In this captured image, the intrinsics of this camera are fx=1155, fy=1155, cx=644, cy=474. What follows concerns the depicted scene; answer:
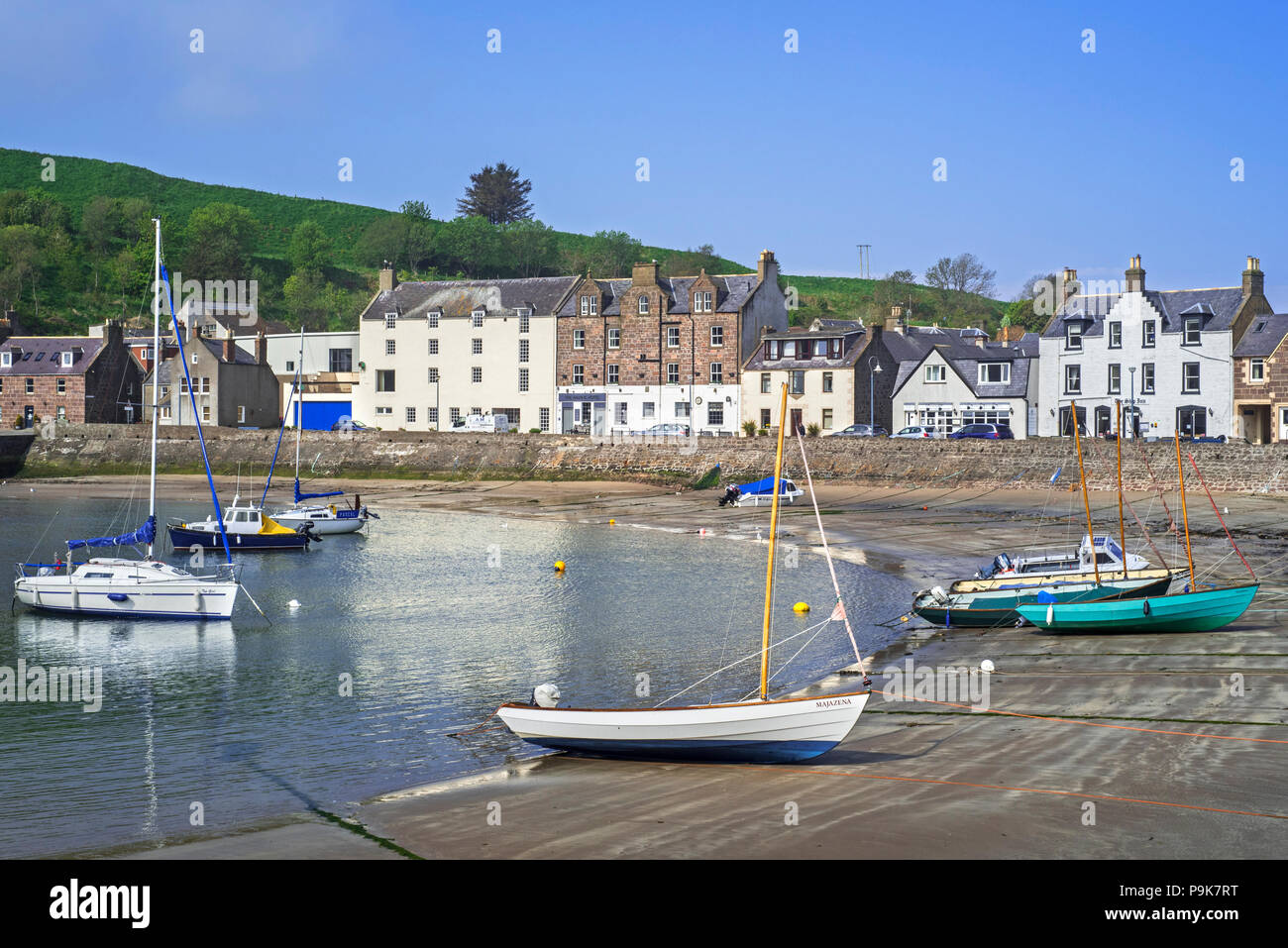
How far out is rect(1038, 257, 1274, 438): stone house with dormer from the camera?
67.5m

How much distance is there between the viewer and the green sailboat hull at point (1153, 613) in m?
26.8

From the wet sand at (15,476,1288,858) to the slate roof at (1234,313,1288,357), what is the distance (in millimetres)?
42373

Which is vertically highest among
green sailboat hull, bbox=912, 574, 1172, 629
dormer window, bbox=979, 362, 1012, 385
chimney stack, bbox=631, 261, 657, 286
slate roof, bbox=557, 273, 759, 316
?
chimney stack, bbox=631, 261, 657, 286

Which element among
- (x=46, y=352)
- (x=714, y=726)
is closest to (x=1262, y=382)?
(x=714, y=726)

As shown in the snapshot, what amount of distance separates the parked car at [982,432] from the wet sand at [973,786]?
41086mm

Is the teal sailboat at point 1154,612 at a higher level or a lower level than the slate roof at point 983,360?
lower

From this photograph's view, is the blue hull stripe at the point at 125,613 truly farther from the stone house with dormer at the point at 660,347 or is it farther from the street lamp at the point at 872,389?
the street lamp at the point at 872,389

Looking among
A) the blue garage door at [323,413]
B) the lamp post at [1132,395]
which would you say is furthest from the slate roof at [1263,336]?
the blue garage door at [323,413]

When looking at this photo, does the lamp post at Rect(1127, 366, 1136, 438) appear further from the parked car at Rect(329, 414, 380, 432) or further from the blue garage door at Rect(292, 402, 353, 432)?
the blue garage door at Rect(292, 402, 353, 432)

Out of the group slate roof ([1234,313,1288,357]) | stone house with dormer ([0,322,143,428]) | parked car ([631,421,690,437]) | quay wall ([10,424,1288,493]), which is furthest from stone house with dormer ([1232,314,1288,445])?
stone house with dormer ([0,322,143,428])

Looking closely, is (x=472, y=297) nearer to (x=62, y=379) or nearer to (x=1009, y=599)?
(x=62, y=379)

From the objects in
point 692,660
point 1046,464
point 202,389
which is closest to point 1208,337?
point 1046,464

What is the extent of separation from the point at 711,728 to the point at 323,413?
84.1m

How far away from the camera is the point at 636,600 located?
37.3m
